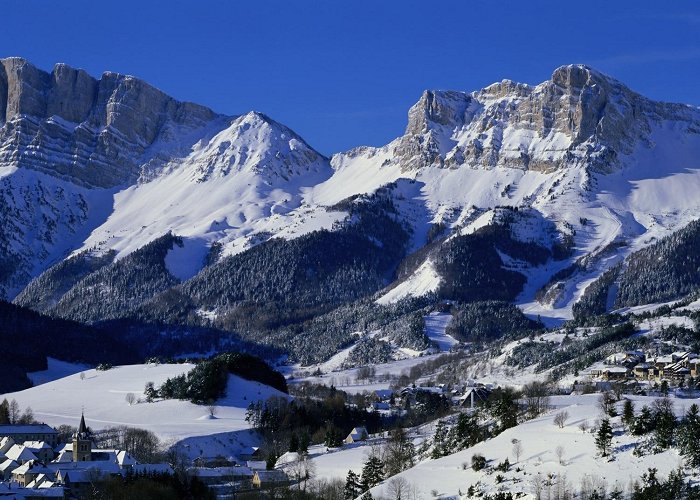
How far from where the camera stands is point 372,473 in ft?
488

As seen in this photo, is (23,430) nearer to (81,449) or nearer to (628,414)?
(81,449)

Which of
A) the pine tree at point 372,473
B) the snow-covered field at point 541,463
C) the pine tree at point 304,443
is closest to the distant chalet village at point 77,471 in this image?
the pine tree at point 304,443

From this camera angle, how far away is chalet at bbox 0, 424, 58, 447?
180m

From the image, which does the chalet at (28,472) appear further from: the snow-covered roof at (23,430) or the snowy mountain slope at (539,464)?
the snowy mountain slope at (539,464)

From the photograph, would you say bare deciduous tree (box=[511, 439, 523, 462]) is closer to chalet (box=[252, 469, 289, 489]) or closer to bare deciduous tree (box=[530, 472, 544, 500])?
bare deciduous tree (box=[530, 472, 544, 500])

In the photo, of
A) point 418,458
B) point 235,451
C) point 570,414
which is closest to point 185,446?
point 235,451

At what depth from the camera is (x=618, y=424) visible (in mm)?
143625

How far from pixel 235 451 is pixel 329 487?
48466mm

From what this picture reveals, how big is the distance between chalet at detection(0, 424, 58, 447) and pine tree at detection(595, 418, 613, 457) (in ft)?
231

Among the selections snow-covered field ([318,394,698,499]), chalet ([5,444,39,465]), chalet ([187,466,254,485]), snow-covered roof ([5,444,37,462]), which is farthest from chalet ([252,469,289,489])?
snow-covered roof ([5,444,37,462])

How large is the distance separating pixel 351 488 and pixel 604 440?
2498 centimetres

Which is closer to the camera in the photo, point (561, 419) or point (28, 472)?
point (561, 419)

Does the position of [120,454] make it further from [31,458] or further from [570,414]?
[570,414]

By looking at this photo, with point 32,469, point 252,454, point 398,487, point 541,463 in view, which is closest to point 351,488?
point 398,487
